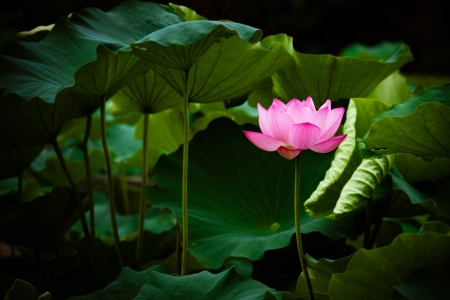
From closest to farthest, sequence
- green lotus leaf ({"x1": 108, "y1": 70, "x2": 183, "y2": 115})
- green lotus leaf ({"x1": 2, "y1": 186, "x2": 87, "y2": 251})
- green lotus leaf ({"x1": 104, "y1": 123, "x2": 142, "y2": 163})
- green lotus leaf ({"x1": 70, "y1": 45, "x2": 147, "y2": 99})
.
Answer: green lotus leaf ({"x1": 70, "y1": 45, "x2": 147, "y2": 99})
green lotus leaf ({"x1": 2, "y1": 186, "x2": 87, "y2": 251})
green lotus leaf ({"x1": 108, "y1": 70, "x2": 183, "y2": 115})
green lotus leaf ({"x1": 104, "y1": 123, "x2": 142, "y2": 163})

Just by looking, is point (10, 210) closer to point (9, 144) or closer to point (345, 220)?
point (9, 144)

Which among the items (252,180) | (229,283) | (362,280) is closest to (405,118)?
(362,280)

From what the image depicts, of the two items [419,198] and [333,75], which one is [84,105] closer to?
[333,75]

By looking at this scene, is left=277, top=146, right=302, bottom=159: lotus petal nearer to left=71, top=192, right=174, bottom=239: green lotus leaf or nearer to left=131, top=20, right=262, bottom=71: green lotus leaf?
left=131, top=20, right=262, bottom=71: green lotus leaf

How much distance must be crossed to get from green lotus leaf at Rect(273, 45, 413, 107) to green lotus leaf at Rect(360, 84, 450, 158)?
0.32 m

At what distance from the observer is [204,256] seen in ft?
2.97

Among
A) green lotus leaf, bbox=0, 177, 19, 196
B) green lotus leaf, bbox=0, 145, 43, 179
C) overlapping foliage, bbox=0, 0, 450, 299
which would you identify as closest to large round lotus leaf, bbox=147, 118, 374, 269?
overlapping foliage, bbox=0, 0, 450, 299

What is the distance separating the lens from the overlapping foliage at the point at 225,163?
0.71m

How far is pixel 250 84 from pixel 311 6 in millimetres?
4367

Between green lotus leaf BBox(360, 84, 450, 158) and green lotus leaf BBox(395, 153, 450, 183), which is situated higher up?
green lotus leaf BBox(360, 84, 450, 158)

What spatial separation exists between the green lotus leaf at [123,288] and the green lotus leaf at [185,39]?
0.34 m

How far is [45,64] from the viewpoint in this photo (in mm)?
964

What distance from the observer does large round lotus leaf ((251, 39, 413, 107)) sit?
105cm

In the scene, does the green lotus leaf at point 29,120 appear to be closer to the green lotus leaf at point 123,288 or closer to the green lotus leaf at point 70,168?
the green lotus leaf at point 123,288
